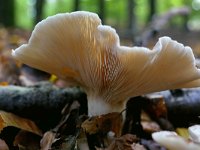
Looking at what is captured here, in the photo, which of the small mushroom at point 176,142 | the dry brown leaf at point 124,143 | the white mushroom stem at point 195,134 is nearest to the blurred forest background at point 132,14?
the dry brown leaf at point 124,143

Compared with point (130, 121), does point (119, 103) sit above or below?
above

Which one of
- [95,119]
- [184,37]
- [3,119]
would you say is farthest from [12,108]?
[184,37]

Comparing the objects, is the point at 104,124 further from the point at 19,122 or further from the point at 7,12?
the point at 7,12

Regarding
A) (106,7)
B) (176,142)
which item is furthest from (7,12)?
(106,7)

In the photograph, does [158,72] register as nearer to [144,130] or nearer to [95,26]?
[95,26]

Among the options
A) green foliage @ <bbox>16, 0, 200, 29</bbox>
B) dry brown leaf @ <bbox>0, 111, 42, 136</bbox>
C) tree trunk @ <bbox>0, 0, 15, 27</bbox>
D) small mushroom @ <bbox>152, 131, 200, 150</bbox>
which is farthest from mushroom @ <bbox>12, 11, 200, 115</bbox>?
green foliage @ <bbox>16, 0, 200, 29</bbox>

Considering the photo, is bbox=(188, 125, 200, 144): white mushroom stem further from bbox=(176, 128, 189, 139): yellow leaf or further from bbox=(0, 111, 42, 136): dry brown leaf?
bbox=(0, 111, 42, 136): dry brown leaf
